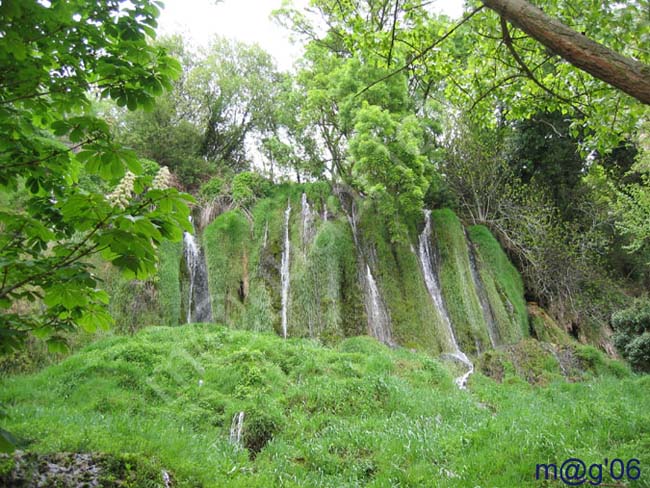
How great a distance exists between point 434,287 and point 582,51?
37.1 ft

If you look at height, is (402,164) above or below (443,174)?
below

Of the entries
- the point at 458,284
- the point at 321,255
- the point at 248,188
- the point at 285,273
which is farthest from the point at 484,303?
the point at 248,188

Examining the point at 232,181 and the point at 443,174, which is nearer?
the point at 232,181

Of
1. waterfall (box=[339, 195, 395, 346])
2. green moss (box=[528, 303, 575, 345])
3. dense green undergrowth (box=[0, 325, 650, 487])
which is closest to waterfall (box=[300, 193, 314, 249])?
waterfall (box=[339, 195, 395, 346])

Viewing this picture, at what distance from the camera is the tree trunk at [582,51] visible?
103 inches

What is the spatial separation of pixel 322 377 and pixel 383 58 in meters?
5.28

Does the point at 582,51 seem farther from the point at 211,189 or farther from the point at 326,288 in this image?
the point at 211,189

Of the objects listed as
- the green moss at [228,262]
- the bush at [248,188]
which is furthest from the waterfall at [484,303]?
the bush at [248,188]

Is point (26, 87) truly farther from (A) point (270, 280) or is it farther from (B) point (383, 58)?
(A) point (270, 280)

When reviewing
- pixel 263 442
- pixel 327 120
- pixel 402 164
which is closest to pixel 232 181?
pixel 327 120

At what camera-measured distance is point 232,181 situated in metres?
15.1

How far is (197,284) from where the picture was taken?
12359mm

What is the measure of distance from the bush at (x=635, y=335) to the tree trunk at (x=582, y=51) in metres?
10.3

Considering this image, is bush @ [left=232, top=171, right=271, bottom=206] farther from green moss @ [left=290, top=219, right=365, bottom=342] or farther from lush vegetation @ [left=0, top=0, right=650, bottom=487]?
green moss @ [left=290, top=219, right=365, bottom=342]
